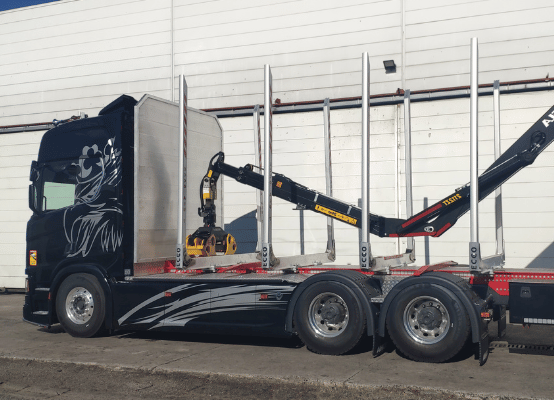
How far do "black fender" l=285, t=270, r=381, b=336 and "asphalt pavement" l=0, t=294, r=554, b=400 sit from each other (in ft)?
1.54

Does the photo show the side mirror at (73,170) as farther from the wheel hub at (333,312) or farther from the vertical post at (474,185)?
the vertical post at (474,185)

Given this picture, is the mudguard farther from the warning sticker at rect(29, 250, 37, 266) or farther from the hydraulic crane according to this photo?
the warning sticker at rect(29, 250, 37, 266)

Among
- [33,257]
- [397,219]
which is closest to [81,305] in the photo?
[33,257]

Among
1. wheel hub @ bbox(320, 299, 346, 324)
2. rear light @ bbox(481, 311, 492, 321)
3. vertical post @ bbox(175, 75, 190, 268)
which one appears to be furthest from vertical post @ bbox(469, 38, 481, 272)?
vertical post @ bbox(175, 75, 190, 268)

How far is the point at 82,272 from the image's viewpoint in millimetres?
9289

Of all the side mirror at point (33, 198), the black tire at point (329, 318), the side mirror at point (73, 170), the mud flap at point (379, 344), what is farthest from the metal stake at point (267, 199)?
the side mirror at point (33, 198)

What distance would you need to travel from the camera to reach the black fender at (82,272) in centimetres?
900

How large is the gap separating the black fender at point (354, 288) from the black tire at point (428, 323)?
23 cm

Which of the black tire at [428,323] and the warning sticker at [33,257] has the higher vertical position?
the warning sticker at [33,257]

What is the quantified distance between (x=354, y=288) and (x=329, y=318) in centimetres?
54

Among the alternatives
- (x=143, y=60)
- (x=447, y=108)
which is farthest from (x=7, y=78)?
(x=447, y=108)

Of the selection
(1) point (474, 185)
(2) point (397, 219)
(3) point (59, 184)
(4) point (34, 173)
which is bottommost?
(2) point (397, 219)

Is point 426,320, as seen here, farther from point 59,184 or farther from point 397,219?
point 59,184

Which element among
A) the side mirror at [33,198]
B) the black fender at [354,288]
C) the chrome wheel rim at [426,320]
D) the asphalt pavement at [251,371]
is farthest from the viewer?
the side mirror at [33,198]
